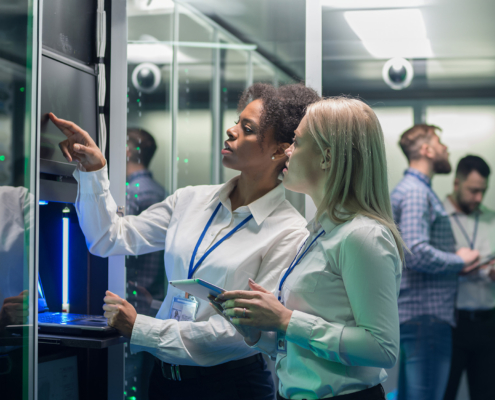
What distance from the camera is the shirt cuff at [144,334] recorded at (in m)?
1.71

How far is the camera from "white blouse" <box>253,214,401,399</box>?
1244 millimetres

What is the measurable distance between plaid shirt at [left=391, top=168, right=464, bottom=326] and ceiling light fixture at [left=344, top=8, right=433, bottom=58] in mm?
759

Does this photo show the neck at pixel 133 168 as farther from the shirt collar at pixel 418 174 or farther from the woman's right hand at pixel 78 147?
the shirt collar at pixel 418 174


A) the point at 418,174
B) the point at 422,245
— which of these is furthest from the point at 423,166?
the point at 422,245

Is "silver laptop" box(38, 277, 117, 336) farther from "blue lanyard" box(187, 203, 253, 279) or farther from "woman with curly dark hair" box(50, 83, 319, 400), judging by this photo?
"blue lanyard" box(187, 203, 253, 279)

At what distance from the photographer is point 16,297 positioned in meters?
1.55

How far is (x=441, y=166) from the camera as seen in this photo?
9.66 ft

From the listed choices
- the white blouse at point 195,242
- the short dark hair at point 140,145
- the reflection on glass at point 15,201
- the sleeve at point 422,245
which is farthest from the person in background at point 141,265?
the sleeve at point 422,245

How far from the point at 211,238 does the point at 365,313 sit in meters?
0.76

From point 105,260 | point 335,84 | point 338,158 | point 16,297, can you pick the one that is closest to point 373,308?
point 338,158

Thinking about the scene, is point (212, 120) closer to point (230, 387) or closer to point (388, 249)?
point (230, 387)

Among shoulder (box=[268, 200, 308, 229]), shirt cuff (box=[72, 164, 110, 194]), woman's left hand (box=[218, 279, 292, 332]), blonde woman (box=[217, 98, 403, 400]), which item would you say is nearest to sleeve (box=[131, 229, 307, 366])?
shoulder (box=[268, 200, 308, 229])

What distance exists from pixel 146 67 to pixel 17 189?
5.16 feet

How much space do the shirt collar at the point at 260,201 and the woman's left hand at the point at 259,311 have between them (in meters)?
0.52
